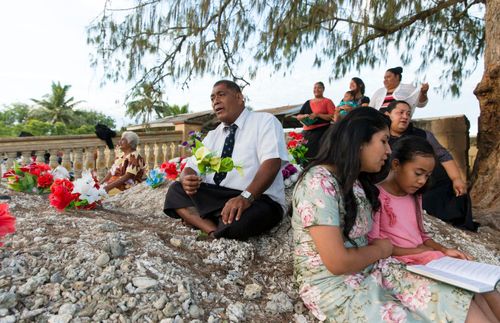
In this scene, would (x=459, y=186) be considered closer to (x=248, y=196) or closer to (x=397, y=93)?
(x=397, y=93)

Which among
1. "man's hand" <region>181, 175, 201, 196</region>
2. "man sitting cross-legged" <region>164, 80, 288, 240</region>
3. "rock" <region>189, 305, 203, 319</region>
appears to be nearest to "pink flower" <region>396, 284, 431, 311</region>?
"rock" <region>189, 305, 203, 319</region>

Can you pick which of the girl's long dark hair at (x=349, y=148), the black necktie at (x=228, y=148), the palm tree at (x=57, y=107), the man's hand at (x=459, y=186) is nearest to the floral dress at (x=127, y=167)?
the black necktie at (x=228, y=148)

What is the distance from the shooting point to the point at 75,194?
3.70m

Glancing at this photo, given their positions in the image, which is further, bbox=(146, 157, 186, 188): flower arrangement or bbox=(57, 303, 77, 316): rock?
bbox=(146, 157, 186, 188): flower arrangement

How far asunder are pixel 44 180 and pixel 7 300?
321 centimetres

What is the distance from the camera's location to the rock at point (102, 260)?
2.11 m

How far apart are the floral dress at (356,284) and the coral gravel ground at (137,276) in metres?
0.29

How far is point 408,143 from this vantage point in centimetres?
233

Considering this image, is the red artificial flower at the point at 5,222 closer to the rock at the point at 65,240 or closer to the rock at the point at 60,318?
the rock at the point at 60,318

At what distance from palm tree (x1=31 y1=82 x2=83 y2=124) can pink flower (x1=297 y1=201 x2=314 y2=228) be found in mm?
40515

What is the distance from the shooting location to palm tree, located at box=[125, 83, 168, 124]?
20.5ft

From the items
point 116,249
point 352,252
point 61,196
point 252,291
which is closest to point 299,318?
point 252,291

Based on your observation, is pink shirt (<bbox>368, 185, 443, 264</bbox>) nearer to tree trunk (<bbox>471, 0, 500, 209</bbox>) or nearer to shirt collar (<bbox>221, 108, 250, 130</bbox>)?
shirt collar (<bbox>221, 108, 250, 130</bbox>)

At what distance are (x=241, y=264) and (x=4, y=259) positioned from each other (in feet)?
4.15
